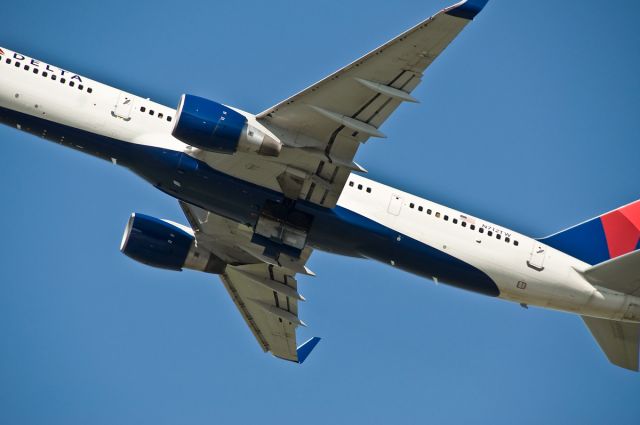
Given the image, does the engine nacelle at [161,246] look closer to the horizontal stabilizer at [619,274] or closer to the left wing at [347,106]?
the left wing at [347,106]

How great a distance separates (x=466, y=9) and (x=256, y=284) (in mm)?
19973

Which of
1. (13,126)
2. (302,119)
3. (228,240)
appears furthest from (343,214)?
(13,126)

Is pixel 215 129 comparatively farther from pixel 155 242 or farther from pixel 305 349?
pixel 305 349

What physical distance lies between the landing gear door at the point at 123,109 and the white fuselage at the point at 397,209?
4 centimetres

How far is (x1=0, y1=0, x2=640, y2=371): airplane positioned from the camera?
35.4 m

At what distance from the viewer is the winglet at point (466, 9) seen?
3066 cm

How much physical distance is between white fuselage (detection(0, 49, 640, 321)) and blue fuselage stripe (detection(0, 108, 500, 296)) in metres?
0.28

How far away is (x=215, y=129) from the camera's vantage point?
35.2 m

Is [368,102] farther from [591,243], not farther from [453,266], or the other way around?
[591,243]

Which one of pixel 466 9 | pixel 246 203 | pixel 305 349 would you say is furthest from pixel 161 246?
pixel 466 9

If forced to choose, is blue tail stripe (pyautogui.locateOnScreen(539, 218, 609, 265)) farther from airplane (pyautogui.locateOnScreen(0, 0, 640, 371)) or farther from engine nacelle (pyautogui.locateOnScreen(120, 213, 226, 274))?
engine nacelle (pyautogui.locateOnScreen(120, 213, 226, 274))

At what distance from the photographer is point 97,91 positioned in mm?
38125

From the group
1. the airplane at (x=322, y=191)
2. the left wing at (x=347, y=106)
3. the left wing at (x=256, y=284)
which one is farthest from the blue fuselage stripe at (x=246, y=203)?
the left wing at (x=256, y=284)

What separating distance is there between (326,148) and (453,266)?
761 cm
